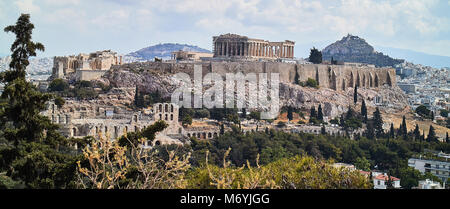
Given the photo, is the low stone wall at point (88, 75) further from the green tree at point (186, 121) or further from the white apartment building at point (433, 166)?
the white apartment building at point (433, 166)

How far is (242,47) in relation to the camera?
69125 mm

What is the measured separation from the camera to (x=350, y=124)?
57.8 metres

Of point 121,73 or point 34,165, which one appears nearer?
point 34,165

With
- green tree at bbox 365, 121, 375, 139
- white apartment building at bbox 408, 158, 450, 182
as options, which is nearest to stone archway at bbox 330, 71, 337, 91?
green tree at bbox 365, 121, 375, 139

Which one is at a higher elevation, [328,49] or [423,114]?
[328,49]

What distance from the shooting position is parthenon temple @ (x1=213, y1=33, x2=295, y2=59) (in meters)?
68.9

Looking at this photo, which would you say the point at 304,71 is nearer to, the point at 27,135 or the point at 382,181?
the point at 382,181

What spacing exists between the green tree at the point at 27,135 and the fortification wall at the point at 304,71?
124 ft

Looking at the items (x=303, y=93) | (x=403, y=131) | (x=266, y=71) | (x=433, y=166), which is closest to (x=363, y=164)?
(x=433, y=166)

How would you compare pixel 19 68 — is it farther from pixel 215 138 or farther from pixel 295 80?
pixel 295 80

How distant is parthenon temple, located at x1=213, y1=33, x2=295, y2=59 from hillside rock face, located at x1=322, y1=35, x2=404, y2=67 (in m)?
82.8

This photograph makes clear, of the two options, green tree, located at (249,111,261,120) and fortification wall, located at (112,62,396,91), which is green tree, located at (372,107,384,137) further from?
green tree, located at (249,111,261,120)
